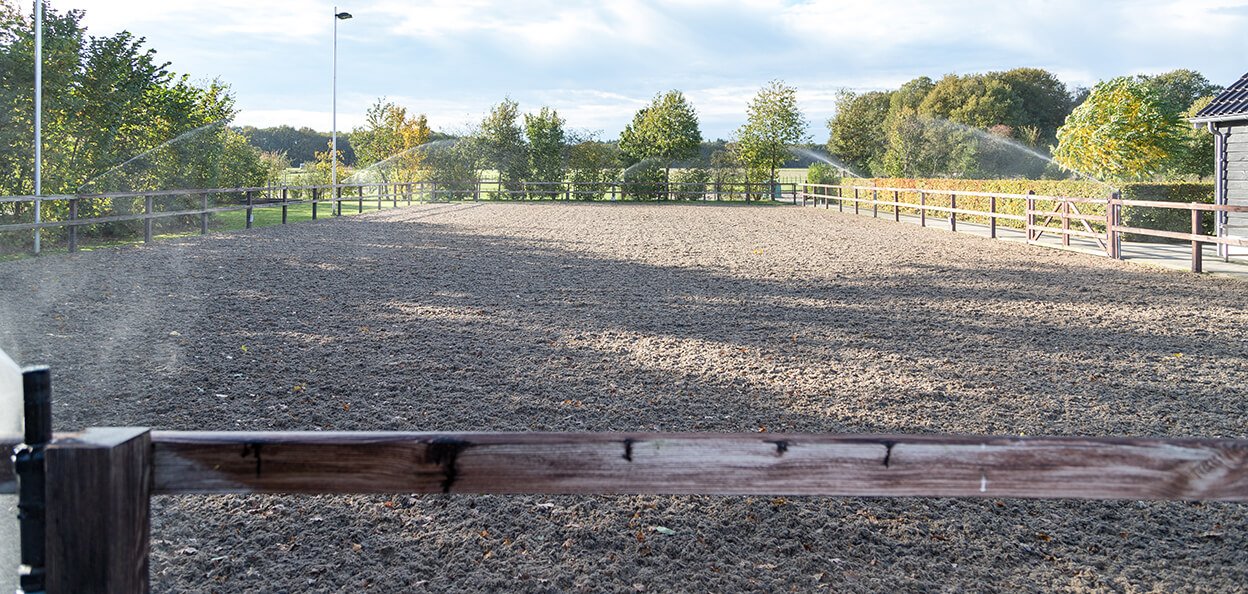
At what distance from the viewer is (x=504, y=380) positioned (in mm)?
6426

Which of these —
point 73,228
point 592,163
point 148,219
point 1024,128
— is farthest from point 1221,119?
point 1024,128

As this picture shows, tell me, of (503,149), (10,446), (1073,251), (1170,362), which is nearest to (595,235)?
(1073,251)

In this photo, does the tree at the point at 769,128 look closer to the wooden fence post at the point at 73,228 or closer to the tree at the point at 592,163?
the tree at the point at 592,163

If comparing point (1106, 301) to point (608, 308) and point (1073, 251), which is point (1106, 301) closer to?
point (608, 308)

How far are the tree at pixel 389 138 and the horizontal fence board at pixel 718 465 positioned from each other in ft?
152

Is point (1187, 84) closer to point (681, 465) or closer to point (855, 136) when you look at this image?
point (855, 136)

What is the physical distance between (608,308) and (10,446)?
8128 mm

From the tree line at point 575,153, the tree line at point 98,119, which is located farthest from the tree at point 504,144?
the tree line at point 98,119

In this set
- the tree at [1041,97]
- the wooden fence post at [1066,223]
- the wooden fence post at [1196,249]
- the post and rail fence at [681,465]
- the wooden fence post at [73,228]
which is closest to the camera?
the post and rail fence at [681,465]

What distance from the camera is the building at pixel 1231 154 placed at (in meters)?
15.5

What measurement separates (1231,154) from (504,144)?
35.8 metres

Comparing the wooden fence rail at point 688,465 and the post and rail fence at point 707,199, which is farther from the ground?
the post and rail fence at point 707,199

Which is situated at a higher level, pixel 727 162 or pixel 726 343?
pixel 727 162

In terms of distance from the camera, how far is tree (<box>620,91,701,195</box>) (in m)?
50.6
